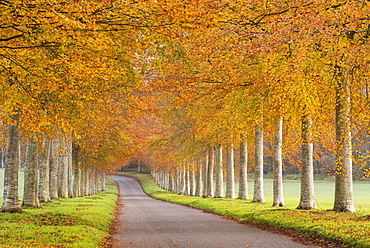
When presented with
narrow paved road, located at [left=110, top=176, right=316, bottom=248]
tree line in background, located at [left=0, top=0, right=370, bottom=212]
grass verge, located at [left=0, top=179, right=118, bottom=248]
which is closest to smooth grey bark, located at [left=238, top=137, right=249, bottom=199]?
tree line in background, located at [left=0, top=0, right=370, bottom=212]

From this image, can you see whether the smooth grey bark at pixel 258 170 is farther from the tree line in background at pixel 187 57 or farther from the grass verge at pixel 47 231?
the grass verge at pixel 47 231

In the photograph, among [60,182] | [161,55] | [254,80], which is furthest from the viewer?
[60,182]

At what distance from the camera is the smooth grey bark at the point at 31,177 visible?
63.0 ft

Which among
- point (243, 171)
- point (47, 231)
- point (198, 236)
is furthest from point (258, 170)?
point (47, 231)

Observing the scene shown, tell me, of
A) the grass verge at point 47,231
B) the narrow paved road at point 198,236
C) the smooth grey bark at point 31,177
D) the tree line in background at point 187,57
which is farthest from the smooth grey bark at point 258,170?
the smooth grey bark at point 31,177

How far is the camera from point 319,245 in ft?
35.4

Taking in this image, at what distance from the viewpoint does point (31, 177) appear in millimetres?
19125

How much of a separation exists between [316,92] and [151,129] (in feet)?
82.6

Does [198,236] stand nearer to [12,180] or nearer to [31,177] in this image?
[12,180]

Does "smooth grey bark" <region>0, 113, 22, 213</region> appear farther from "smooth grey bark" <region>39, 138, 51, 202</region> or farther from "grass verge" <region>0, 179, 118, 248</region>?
"smooth grey bark" <region>39, 138, 51, 202</region>

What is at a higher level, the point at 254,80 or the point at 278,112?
the point at 254,80

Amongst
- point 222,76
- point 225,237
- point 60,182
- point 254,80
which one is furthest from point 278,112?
point 60,182

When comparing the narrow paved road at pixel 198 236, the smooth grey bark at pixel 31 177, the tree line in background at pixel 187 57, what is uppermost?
the tree line in background at pixel 187 57

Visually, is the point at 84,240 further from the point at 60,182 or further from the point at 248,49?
the point at 60,182
